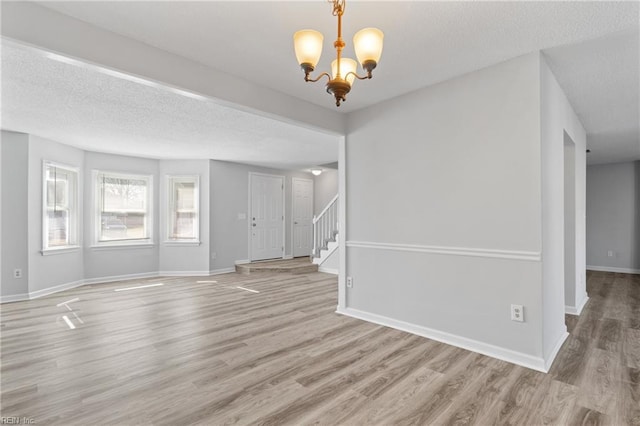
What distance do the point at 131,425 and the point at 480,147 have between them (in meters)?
3.38

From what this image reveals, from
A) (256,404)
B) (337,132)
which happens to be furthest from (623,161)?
(256,404)

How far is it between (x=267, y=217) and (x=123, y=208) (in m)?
3.22

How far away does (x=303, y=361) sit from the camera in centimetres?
274

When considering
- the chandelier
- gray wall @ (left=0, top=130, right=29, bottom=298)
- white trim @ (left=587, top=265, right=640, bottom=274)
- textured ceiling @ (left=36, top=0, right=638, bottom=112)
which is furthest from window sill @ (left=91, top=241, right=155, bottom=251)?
white trim @ (left=587, top=265, right=640, bottom=274)

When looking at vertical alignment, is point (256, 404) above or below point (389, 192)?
below

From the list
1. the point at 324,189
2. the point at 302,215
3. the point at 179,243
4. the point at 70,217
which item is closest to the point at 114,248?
the point at 70,217

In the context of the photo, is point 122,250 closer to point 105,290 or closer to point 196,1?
point 105,290

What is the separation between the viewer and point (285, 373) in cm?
253

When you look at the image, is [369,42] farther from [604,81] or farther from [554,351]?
[554,351]

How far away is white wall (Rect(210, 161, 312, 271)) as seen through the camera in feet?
23.7

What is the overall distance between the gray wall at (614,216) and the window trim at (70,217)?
433 inches

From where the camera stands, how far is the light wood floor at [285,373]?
2.02m

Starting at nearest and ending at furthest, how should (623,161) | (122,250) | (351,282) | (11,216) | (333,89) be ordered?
(333,89), (351,282), (11,216), (122,250), (623,161)

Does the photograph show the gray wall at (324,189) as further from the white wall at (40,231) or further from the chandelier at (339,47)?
the chandelier at (339,47)
